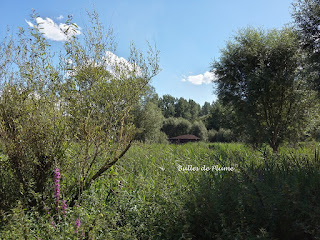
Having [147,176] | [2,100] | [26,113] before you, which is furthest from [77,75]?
[147,176]

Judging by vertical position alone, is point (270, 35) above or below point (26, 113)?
above

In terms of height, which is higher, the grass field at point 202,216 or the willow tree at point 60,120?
the willow tree at point 60,120

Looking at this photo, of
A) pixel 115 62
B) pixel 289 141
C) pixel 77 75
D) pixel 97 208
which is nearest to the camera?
pixel 97 208

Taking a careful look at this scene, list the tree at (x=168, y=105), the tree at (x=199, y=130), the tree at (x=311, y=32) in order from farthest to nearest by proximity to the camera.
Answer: the tree at (x=168, y=105) → the tree at (x=199, y=130) → the tree at (x=311, y=32)

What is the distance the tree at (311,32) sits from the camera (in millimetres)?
7691

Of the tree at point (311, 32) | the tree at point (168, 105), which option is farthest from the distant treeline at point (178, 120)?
the tree at point (311, 32)

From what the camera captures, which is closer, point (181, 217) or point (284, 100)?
point (181, 217)

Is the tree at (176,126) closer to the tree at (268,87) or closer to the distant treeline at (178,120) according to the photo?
the distant treeline at (178,120)

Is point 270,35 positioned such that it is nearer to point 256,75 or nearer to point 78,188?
point 256,75

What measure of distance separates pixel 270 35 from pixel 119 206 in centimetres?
1047

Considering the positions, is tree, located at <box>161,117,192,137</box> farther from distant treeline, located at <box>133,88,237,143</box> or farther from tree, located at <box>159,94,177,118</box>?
tree, located at <box>159,94,177,118</box>

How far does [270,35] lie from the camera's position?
1069 centimetres

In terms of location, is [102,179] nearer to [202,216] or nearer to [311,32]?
[202,216]

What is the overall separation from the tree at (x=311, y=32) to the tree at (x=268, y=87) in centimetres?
125
